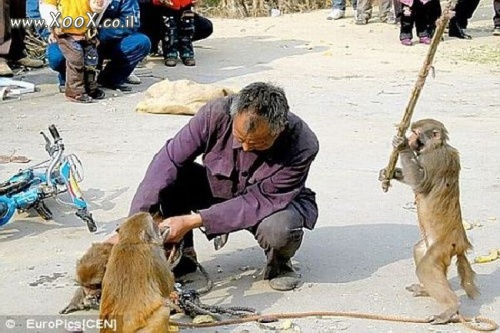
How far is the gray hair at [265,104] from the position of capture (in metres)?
4.77

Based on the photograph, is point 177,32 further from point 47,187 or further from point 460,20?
point 47,187

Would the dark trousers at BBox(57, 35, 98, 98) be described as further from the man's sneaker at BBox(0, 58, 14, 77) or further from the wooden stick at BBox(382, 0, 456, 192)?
the wooden stick at BBox(382, 0, 456, 192)

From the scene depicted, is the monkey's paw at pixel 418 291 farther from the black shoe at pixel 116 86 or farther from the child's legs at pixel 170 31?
the child's legs at pixel 170 31

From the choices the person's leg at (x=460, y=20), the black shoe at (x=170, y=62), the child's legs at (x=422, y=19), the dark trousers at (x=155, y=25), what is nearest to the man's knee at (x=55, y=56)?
the dark trousers at (x=155, y=25)

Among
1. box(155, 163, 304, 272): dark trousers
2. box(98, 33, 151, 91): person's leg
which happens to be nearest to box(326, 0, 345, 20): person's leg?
box(98, 33, 151, 91): person's leg

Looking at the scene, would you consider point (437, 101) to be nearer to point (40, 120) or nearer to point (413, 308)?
point (40, 120)

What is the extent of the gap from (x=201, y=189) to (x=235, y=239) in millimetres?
827

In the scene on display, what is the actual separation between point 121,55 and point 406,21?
523 centimetres

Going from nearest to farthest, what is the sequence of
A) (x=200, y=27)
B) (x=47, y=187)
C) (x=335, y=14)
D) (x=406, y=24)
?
(x=47, y=187)
(x=200, y=27)
(x=406, y=24)
(x=335, y=14)

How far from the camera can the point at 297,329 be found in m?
4.76

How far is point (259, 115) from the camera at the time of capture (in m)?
4.74

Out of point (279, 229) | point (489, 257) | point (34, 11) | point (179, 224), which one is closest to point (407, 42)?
point (34, 11)

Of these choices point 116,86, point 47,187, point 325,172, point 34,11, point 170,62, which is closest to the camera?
point 47,187

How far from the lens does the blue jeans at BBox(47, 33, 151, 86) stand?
10.4m
